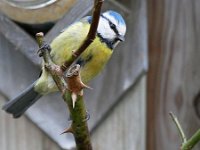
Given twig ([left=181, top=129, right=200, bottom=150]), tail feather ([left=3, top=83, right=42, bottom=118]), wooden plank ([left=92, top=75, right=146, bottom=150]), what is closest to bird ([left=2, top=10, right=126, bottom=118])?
tail feather ([left=3, top=83, right=42, bottom=118])

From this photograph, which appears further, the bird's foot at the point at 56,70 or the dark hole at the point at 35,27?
the dark hole at the point at 35,27

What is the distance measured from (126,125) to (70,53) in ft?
0.90

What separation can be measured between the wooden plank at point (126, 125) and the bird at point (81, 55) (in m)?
0.12

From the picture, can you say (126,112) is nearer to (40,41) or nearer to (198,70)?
(198,70)

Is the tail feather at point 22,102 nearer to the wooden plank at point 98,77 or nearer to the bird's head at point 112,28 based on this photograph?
the wooden plank at point 98,77

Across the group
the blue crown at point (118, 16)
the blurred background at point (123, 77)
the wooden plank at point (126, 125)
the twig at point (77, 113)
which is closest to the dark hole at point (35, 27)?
the blurred background at point (123, 77)

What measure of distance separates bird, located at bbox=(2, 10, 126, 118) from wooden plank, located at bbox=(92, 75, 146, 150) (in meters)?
0.12

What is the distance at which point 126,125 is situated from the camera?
1574mm

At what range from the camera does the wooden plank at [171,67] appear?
1658 mm

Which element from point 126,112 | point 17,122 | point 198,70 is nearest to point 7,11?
point 17,122

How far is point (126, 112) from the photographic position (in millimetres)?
1560

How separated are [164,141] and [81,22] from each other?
50 cm

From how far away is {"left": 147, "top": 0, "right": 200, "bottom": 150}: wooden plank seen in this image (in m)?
1.66

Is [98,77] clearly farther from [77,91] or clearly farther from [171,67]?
[77,91]
